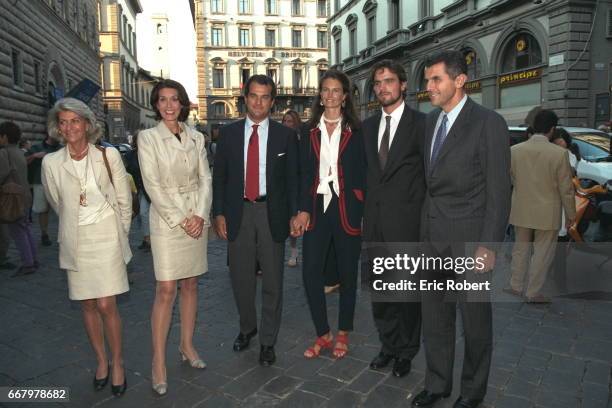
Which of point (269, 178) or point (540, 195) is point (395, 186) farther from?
point (540, 195)

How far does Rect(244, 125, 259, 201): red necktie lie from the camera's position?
3.60 metres

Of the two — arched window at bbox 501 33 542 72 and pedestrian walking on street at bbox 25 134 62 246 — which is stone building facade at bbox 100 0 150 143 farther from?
pedestrian walking on street at bbox 25 134 62 246

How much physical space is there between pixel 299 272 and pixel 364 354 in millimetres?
2605

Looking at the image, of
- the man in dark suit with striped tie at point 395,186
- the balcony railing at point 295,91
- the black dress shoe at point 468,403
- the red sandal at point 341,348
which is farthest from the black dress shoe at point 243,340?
the balcony railing at point 295,91

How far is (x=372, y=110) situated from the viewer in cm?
3209

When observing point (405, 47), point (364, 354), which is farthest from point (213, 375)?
point (405, 47)

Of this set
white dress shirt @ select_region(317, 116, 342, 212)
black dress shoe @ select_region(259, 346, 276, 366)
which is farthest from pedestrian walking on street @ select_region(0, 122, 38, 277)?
white dress shirt @ select_region(317, 116, 342, 212)

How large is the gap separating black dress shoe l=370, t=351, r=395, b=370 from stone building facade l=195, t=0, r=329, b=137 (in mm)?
50588

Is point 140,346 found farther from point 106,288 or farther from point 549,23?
point 549,23

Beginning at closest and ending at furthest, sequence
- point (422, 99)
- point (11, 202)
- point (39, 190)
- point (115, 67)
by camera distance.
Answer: point (11, 202)
point (39, 190)
point (422, 99)
point (115, 67)

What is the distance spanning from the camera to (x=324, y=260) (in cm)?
370

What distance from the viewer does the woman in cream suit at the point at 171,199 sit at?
3.20 m

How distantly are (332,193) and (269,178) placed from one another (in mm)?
483

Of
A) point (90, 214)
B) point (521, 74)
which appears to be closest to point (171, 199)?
point (90, 214)
